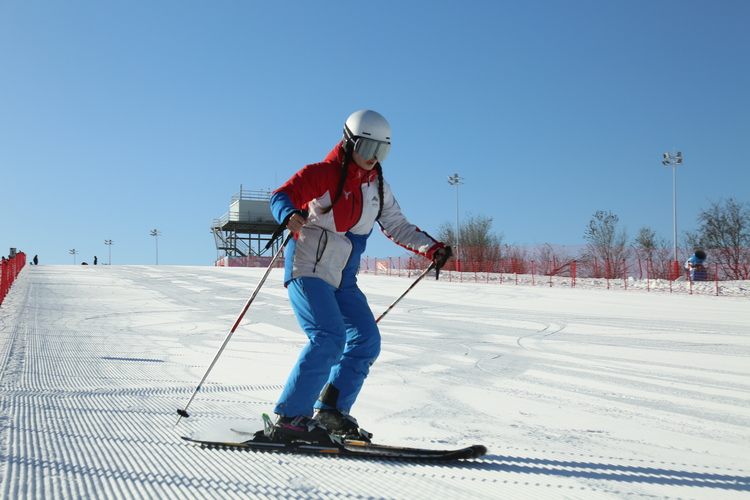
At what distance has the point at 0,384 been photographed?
12.5 ft

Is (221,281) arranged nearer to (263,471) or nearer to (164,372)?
(164,372)

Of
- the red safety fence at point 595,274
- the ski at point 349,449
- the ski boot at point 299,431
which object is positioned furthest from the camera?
the red safety fence at point 595,274

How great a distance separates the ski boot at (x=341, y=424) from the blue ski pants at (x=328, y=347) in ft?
0.12

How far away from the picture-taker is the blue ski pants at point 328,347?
2.68m

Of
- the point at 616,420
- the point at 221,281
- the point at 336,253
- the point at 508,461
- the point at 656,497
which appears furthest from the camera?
the point at 221,281

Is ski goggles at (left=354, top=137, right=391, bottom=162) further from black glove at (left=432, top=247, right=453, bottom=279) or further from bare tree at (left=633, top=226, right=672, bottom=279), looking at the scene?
bare tree at (left=633, top=226, right=672, bottom=279)

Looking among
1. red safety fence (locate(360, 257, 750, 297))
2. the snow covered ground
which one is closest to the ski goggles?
the snow covered ground

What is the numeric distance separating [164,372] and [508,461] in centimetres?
326

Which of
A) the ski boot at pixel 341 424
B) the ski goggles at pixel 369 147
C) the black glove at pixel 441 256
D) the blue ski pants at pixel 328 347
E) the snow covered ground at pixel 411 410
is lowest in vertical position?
the snow covered ground at pixel 411 410

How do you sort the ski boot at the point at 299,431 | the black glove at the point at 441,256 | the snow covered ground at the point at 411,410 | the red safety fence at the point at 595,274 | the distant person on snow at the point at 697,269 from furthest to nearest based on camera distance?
the distant person on snow at the point at 697,269 < the red safety fence at the point at 595,274 < the black glove at the point at 441,256 < the ski boot at the point at 299,431 < the snow covered ground at the point at 411,410

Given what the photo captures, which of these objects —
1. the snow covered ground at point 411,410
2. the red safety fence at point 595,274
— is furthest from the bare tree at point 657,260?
the snow covered ground at point 411,410

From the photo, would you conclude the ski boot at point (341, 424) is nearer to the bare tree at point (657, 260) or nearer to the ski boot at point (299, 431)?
the ski boot at point (299, 431)

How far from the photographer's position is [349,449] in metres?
2.61

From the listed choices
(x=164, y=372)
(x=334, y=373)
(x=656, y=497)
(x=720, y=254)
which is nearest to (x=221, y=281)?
(x=164, y=372)
